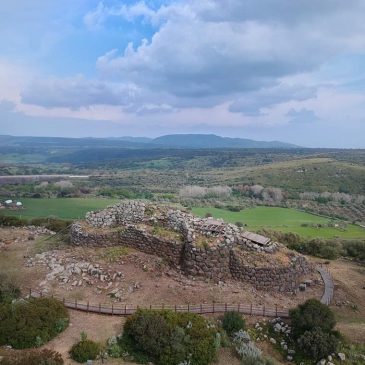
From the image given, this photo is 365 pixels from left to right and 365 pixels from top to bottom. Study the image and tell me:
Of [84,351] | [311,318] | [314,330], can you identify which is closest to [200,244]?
[311,318]

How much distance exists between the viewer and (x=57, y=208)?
70625mm

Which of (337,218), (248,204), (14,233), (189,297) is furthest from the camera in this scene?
(248,204)

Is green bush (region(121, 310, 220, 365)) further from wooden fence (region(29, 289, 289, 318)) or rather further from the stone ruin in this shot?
the stone ruin

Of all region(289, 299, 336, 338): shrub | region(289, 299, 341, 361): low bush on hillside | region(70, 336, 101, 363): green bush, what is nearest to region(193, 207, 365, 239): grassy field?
region(289, 299, 336, 338): shrub

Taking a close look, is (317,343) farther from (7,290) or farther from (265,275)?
(7,290)

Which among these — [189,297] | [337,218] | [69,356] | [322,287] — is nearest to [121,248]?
[189,297]

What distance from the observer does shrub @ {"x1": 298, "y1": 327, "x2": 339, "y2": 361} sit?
17891mm

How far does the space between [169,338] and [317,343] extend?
249 inches

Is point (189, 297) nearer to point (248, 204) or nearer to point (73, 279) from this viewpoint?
point (73, 279)

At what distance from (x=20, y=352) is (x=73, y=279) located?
20.6 feet

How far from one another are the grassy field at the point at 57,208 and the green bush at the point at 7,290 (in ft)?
121

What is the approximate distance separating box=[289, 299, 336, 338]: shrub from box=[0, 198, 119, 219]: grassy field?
1779 inches

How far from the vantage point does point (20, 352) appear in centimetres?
1759

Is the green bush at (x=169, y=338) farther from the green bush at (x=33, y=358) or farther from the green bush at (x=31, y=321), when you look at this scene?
the green bush at (x=31, y=321)
